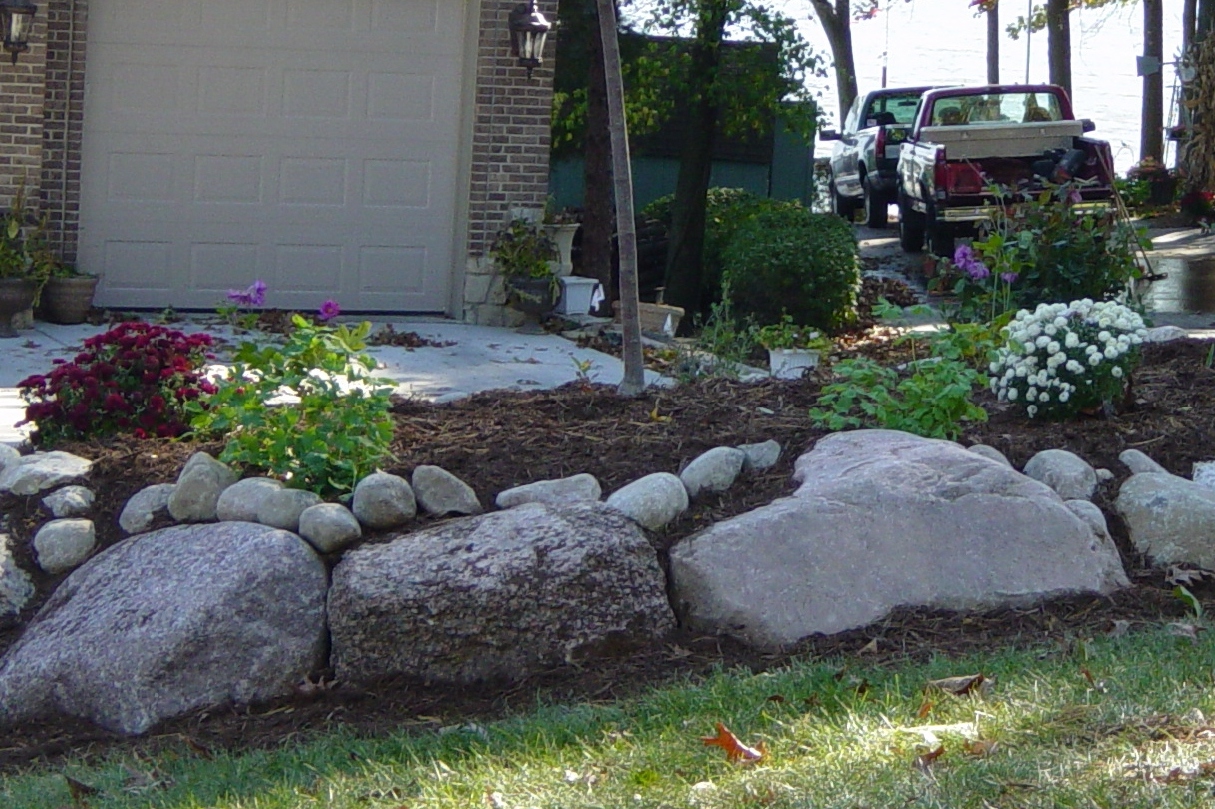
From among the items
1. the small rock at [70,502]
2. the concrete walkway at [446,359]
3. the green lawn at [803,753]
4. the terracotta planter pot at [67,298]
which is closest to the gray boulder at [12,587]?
the small rock at [70,502]

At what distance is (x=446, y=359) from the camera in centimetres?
973

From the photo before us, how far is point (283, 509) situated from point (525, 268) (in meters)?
6.18

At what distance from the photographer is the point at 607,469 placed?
5.62m

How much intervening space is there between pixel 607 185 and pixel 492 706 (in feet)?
30.8

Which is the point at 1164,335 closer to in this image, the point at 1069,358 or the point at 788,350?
the point at 788,350

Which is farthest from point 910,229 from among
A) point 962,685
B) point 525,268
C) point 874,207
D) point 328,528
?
point 962,685

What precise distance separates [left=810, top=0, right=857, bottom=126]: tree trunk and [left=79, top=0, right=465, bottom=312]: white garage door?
16575mm

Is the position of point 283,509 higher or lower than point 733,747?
higher

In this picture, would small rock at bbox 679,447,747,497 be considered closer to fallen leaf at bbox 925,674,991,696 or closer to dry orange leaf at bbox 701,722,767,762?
fallen leaf at bbox 925,674,991,696

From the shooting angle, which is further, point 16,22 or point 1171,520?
point 16,22

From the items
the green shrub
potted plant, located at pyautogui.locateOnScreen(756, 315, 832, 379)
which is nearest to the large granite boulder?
potted plant, located at pyautogui.locateOnScreen(756, 315, 832, 379)

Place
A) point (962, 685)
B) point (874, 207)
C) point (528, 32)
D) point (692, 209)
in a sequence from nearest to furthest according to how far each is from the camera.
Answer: point (962, 685), point (528, 32), point (692, 209), point (874, 207)

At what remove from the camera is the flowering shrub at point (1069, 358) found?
609 cm

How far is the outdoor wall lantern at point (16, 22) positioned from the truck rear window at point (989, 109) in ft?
34.3
